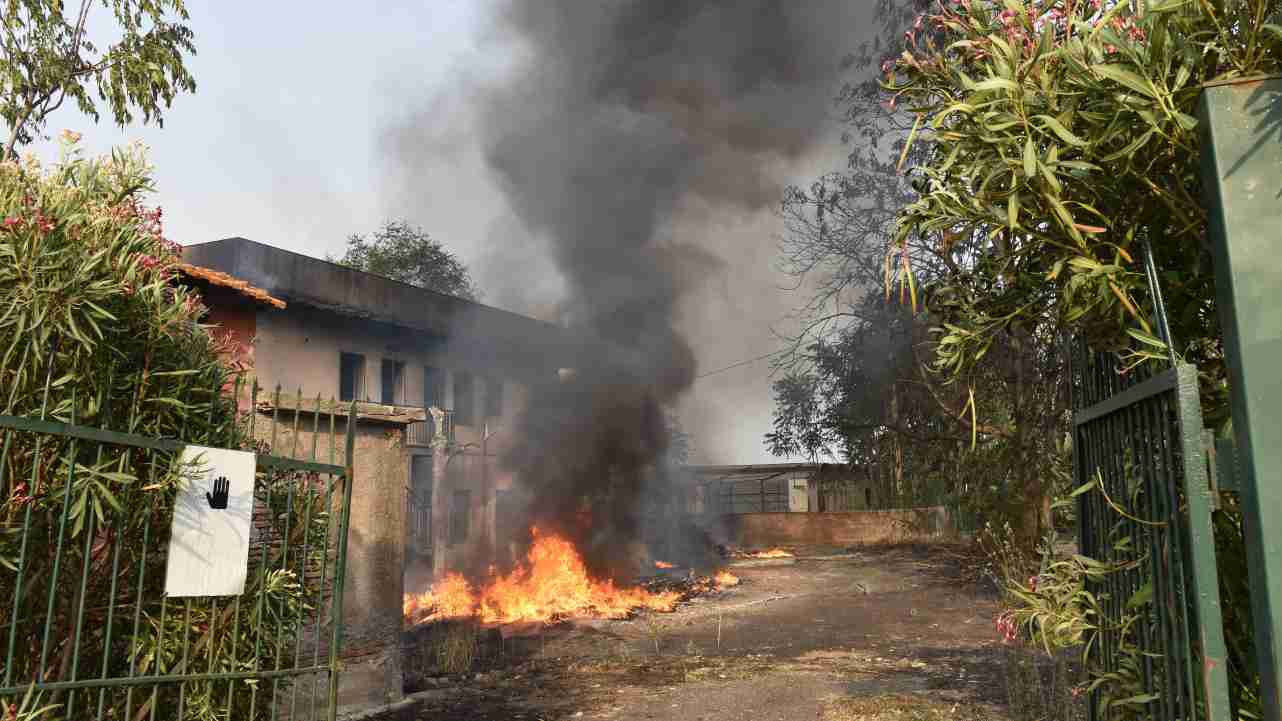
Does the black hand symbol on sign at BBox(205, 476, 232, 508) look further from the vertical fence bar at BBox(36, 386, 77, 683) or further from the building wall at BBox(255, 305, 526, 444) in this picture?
the building wall at BBox(255, 305, 526, 444)

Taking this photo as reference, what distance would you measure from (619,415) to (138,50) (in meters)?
13.3

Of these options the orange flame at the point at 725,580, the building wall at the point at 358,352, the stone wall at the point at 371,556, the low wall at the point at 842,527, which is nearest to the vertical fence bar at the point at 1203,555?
the stone wall at the point at 371,556

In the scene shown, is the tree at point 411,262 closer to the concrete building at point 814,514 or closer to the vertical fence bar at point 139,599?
the concrete building at point 814,514

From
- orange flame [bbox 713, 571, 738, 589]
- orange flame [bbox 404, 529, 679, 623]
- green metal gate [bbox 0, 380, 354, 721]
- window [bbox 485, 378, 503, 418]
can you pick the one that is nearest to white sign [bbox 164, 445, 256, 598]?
green metal gate [bbox 0, 380, 354, 721]

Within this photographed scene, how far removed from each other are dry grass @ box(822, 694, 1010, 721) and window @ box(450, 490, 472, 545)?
15.2 metres

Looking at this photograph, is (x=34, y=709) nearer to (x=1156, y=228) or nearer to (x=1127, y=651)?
(x=1127, y=651)

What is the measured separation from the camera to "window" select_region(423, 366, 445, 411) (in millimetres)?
22672

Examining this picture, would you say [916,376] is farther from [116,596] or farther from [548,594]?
[116,596]

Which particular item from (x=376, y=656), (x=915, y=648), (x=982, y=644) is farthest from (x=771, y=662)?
(x=376, y=656)

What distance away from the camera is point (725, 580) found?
747 inches

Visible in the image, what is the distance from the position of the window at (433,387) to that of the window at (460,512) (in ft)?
7.69

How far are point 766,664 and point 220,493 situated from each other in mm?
7979

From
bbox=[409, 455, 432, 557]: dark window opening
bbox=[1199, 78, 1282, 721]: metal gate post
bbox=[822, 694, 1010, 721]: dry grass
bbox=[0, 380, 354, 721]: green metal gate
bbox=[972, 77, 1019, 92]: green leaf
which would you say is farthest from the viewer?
bbox=[409, 455, 432, 557]: dark window opening

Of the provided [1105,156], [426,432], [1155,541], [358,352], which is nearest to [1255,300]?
[1105,156]
